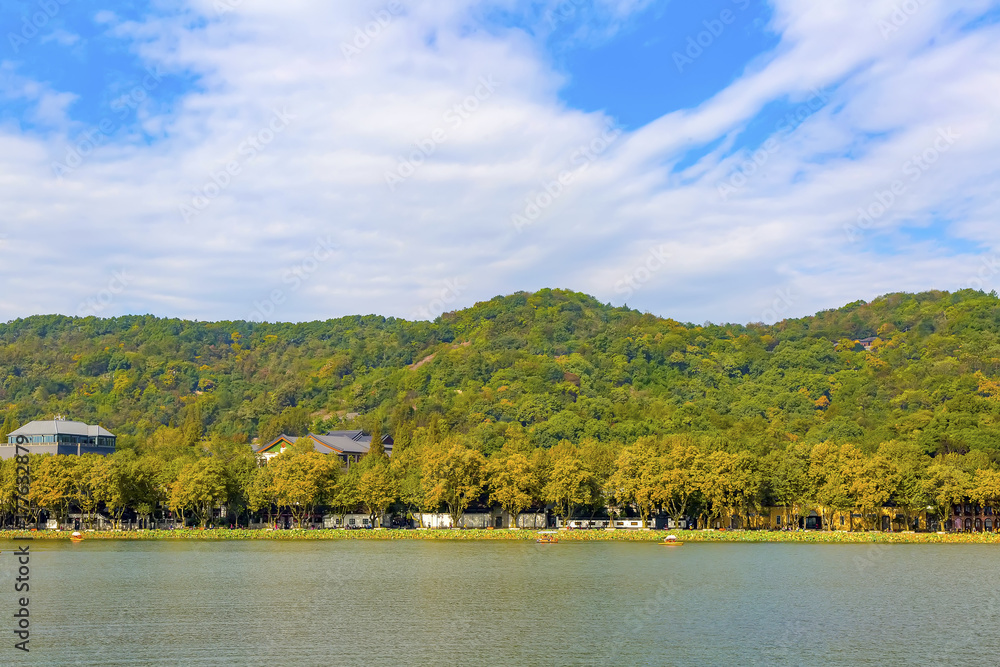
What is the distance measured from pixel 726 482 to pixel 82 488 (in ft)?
234

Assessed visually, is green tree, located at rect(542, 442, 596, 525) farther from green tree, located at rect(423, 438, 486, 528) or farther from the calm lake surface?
the calm lake surface

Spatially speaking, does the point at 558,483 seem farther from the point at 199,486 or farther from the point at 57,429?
the point at 57,429

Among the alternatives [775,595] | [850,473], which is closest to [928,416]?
[850,473]

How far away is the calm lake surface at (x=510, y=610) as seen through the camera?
34.5m

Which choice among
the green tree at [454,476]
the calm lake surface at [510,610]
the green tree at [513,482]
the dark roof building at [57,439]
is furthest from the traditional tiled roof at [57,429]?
the calm lake surface at [510,610]

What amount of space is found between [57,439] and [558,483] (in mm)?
75293

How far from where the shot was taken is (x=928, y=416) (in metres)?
127

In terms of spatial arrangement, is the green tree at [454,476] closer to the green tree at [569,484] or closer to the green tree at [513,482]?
the green tree at [513,482]

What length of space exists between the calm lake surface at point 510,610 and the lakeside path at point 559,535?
67.2 ft

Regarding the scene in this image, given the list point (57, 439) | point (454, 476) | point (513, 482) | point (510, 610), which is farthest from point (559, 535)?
point (57, 439)

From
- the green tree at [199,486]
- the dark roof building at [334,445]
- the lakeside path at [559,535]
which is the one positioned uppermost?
the dark roof building at [334,445]

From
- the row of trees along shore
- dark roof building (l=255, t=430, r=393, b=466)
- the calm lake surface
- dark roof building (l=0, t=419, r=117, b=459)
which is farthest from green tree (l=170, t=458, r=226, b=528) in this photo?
dark roof building (l=0, t=419, r=117, b=459)

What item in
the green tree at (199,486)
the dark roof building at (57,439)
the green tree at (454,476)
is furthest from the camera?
the dark roof building at (57,439)

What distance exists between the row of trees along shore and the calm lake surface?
87.5ft
